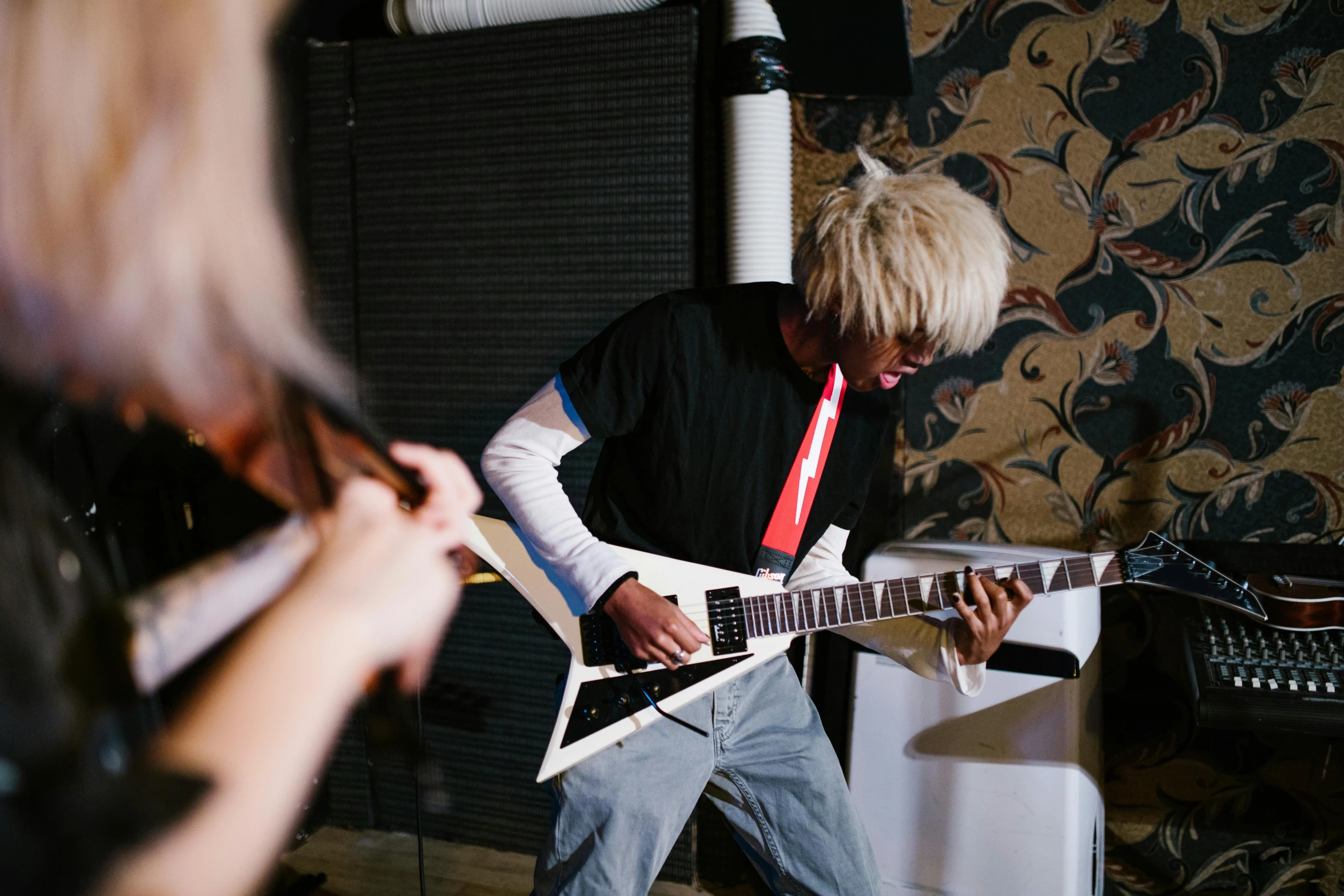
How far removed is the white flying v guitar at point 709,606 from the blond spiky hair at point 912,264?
0.42 m

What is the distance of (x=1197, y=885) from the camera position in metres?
1.75

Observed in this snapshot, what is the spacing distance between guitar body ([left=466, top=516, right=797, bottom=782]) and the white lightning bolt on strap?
16 cm

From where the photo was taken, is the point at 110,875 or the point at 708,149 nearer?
the point at 110,875

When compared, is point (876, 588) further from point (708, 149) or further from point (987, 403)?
point (708, 149)

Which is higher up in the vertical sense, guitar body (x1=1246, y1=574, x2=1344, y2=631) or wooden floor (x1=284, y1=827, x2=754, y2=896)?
guitar body (x1=1246, y1=574, x2=1344, y2=631)

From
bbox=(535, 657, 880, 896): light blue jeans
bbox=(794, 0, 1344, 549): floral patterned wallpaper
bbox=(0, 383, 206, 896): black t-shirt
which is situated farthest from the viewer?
bbox=(794, 0, 1344, 549): floral patterned wallpaper

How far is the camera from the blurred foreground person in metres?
0.30

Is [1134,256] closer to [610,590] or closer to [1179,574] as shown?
[1179,574]

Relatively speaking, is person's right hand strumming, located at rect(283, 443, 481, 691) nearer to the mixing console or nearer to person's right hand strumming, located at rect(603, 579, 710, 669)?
person's right hand strumming, located at rect(603, 579, 710, 669)

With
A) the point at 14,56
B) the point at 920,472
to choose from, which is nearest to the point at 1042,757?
the point at 920,472

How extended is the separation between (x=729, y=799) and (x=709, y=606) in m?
0.34

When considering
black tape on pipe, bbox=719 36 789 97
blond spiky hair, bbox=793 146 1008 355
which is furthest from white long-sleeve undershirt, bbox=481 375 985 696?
black tape on pipe, bbox=719 36 789 97

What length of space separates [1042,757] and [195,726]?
156cm

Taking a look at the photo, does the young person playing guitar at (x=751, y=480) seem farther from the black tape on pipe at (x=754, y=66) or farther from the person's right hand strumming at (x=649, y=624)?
the black tape on pipe at (x=754, y=66)
